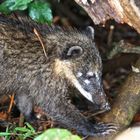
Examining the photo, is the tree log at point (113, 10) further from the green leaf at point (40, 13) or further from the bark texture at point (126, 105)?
the bark texture at point (126, 105)

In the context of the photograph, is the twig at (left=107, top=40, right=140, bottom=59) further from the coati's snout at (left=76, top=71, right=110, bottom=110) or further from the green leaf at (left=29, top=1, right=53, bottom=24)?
the green leaf at (left=29, top=1, right=53, bottom=24)

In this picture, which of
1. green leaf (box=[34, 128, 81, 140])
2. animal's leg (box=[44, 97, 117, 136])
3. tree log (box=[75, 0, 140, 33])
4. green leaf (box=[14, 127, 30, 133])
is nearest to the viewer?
green leaf (box=[34, 128, 81, 140])

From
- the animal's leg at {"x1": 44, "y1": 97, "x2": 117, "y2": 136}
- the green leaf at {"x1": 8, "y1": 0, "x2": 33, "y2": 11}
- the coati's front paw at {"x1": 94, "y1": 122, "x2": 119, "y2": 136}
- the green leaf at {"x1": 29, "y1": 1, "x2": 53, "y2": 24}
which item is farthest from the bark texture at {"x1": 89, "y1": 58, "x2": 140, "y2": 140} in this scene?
the green leaf at {"x1": 8, "y1": 0, "x2": 33, "y2": 11}

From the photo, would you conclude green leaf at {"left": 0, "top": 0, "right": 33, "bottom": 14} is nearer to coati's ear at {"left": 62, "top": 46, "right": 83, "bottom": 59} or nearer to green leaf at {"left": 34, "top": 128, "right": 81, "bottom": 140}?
coati's ear at {"left": 62, "top": 46, "right": 83, "bottom": 59}

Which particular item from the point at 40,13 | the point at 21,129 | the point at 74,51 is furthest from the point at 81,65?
the point at 21,129

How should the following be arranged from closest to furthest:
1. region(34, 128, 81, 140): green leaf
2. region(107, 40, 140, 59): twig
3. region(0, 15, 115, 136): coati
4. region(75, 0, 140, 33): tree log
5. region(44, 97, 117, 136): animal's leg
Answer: region(34, 128, 81, 140): green leaf, region(75, 0, 140, 33): tree log, region(0, 15, 115, 136): coati, region(44, 97, 117, 136): animal's leg, region(107, 40, 140, 59): twig

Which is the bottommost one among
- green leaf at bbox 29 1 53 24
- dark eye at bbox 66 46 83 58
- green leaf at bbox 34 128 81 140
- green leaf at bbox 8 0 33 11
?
green leaf at bbox 34 128 81 140

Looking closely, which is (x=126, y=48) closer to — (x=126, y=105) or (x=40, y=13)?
(x=126, y=105)

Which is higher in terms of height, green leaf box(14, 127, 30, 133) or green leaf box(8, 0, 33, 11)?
green leaf box(8, 0, 33, 11)

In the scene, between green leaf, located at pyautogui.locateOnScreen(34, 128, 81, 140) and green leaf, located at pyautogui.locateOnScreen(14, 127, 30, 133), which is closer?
green leaf, located at pyautogui.locateOnScreen(34, 128, 81, 140)

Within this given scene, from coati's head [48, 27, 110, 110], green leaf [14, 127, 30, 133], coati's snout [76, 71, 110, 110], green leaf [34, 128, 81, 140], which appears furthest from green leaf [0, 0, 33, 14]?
green leaf [34, 128, 81, 140]
